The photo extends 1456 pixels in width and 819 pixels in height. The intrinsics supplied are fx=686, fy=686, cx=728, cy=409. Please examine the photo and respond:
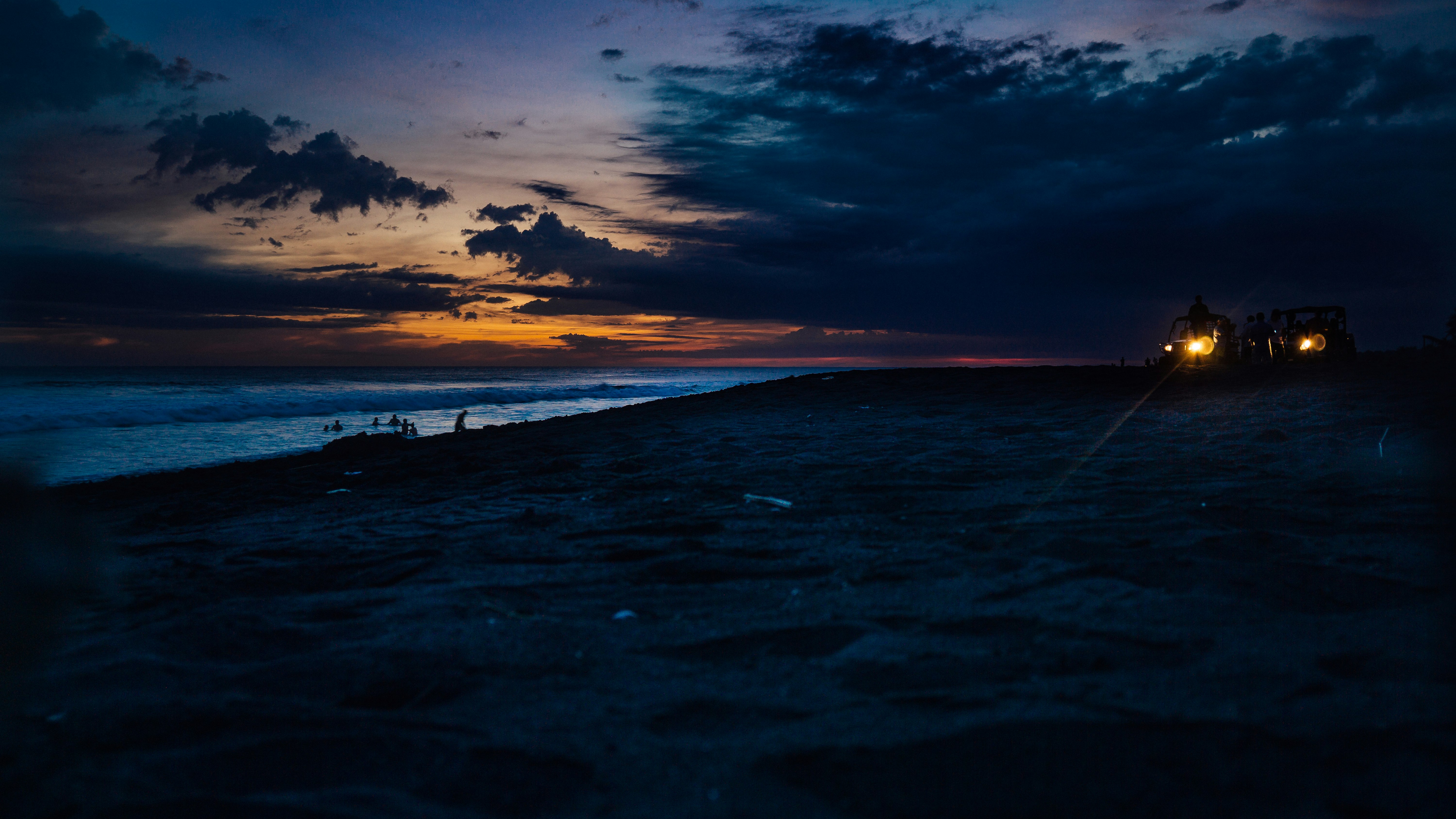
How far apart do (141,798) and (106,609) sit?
6.18 feet

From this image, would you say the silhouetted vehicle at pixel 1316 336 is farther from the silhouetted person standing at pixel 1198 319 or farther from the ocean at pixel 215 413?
the ocean at pixel 215 413

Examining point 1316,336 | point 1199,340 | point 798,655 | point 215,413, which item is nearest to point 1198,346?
point 1199,340

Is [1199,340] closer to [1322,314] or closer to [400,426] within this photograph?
[1322,314]

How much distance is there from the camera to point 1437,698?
68.0 inches

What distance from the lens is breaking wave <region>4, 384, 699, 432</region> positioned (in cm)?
1620

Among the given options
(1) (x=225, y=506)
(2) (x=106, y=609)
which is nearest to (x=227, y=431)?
(1) (x=225, y=506)

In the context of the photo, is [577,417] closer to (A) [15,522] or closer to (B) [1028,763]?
(A) [15,522]

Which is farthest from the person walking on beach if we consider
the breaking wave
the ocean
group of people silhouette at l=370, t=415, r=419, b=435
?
the breaking wave

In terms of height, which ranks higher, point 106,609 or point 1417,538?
point 1417,538

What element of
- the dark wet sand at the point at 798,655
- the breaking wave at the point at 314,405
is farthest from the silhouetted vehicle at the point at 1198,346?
the breaking wave at the point at 314,405

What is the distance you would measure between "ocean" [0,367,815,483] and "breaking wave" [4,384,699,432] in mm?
64

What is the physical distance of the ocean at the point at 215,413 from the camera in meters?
11.0

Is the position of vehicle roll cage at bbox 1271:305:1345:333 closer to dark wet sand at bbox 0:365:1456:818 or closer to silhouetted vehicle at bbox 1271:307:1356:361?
silhouetted vehicle at bbox 1271:307:1356:361

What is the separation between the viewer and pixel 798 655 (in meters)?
2.21
